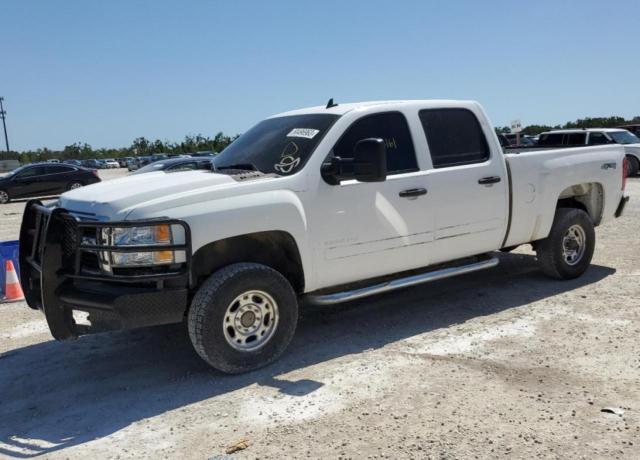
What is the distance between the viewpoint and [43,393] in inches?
171

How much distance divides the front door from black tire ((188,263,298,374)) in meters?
0.41

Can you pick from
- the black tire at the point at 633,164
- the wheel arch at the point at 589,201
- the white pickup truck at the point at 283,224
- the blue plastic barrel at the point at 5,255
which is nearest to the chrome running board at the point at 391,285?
the white pickup truck at the point at 283,224

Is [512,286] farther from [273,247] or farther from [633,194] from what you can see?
[633,194]

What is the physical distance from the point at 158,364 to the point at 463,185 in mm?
3064

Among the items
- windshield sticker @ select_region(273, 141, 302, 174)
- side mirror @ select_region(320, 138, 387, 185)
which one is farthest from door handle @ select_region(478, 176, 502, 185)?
windshield sticker @ select_region(273, 141, 302, 174)

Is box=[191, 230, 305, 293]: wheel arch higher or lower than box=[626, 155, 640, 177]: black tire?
higher

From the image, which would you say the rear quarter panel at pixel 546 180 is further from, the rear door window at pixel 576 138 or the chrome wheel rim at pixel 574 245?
the rear door window at pixel 576 138

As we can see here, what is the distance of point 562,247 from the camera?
6.58 metres

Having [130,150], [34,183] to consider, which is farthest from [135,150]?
[34,183]

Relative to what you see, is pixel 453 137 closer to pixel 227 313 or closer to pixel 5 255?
pixel 227 313

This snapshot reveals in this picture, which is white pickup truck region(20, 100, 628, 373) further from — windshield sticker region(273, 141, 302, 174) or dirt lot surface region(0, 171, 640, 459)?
dirt lot surface region(0, 171, 640, 459)

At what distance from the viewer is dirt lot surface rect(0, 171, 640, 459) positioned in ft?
11.2

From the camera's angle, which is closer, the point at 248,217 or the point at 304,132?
the point at 248,217

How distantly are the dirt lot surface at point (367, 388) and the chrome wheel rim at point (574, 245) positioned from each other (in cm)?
63
